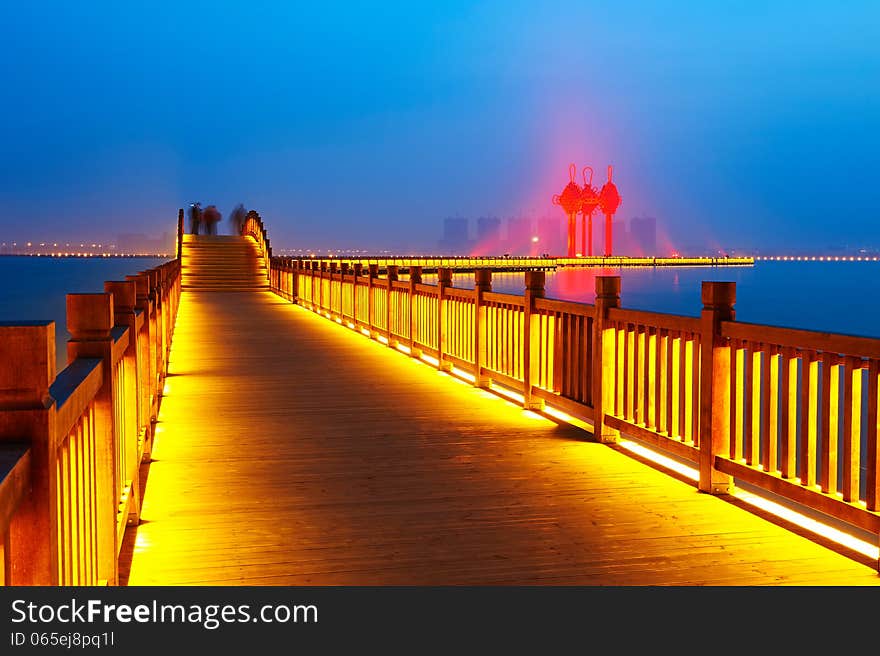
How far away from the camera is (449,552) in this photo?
14.7 feet

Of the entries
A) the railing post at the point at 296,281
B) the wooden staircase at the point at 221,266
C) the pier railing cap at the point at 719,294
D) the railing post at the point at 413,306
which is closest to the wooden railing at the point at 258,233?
the wooden staircase at the point at 221,266

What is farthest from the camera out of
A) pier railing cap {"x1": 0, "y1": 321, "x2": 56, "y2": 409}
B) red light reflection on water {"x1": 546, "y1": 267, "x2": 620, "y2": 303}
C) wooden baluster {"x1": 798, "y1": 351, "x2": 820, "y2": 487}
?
red light reflection on water {"x1": 546, "y1": 267, "x2": 620, "y2": 303}

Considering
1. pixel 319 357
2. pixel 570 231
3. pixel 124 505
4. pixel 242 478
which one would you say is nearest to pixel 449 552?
pixel 124 505

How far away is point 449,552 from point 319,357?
371 inches

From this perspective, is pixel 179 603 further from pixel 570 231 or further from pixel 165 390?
pixel 570 231

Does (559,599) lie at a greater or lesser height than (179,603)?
lesser

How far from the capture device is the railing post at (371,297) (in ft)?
54.4

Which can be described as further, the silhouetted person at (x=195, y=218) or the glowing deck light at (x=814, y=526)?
the silhouetted person at (x=195, y=218)

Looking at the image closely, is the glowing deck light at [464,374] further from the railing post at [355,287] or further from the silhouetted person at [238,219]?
the silhouetted person at [238,219]

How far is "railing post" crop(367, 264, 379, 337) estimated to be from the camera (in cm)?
1657

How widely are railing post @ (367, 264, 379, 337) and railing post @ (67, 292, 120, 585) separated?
12620 mm

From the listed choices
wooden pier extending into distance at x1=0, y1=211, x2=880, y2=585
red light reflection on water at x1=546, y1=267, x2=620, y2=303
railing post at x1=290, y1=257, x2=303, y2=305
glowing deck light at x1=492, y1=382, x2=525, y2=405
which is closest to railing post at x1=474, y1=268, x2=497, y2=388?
glowing deck light at x1=492, y1=382, x2=525, y2=405

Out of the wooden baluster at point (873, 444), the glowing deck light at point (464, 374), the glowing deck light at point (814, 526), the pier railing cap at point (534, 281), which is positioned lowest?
the glowing deck light at point (814, 526)

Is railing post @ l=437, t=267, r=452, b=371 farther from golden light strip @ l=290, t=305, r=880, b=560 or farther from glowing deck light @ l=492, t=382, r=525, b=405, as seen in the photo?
golden light strip @ l=290, t=305, r=880, b=560
